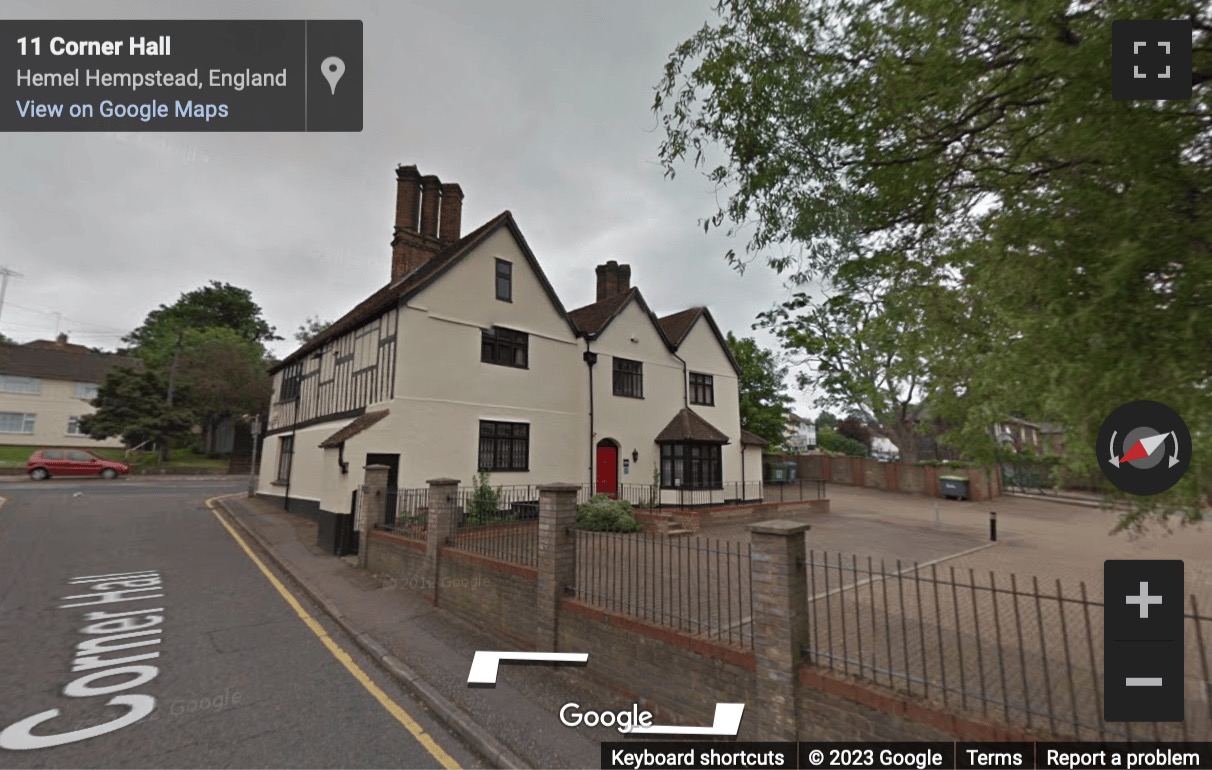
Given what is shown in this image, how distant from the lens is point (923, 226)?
5973mm

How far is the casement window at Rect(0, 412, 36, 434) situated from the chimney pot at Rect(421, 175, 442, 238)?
43.7 metres

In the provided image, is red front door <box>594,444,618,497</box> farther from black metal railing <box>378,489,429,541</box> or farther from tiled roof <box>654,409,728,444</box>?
black metal railing <box>378,489,429,541</box>

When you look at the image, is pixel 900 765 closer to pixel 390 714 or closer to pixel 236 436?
pixel 390 714

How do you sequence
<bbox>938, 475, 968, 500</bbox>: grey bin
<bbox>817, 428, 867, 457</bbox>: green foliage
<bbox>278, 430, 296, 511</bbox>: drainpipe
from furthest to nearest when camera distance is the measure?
<bbox>817, 428, 867, 457</bbox>: green foliage
<bbox>938, 475, 968, 500</bbox>: grey bin
<bbox>278, 430, 296, 511</bbox>: drainpipe

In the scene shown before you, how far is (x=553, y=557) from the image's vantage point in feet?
21.5

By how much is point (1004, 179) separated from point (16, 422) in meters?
60.1

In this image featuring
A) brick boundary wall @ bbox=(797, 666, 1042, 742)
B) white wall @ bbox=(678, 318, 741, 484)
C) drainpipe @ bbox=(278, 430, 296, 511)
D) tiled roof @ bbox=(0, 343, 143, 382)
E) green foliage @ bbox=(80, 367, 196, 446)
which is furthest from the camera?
tiled roof @ bbox=(0, 343, 143, 382)

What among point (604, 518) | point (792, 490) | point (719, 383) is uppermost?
point (719, 383)

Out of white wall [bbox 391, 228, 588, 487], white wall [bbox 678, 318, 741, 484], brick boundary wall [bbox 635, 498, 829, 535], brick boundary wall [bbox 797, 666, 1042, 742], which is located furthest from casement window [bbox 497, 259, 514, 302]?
brick boundary wall [bbox 797, 666, 1042, 742]

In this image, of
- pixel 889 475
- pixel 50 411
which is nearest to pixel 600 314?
pixel 889 475

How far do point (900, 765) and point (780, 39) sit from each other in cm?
684

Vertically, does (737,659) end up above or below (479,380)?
below

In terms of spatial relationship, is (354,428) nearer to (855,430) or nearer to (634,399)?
(634,399)

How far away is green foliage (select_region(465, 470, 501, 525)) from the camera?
13.3m
